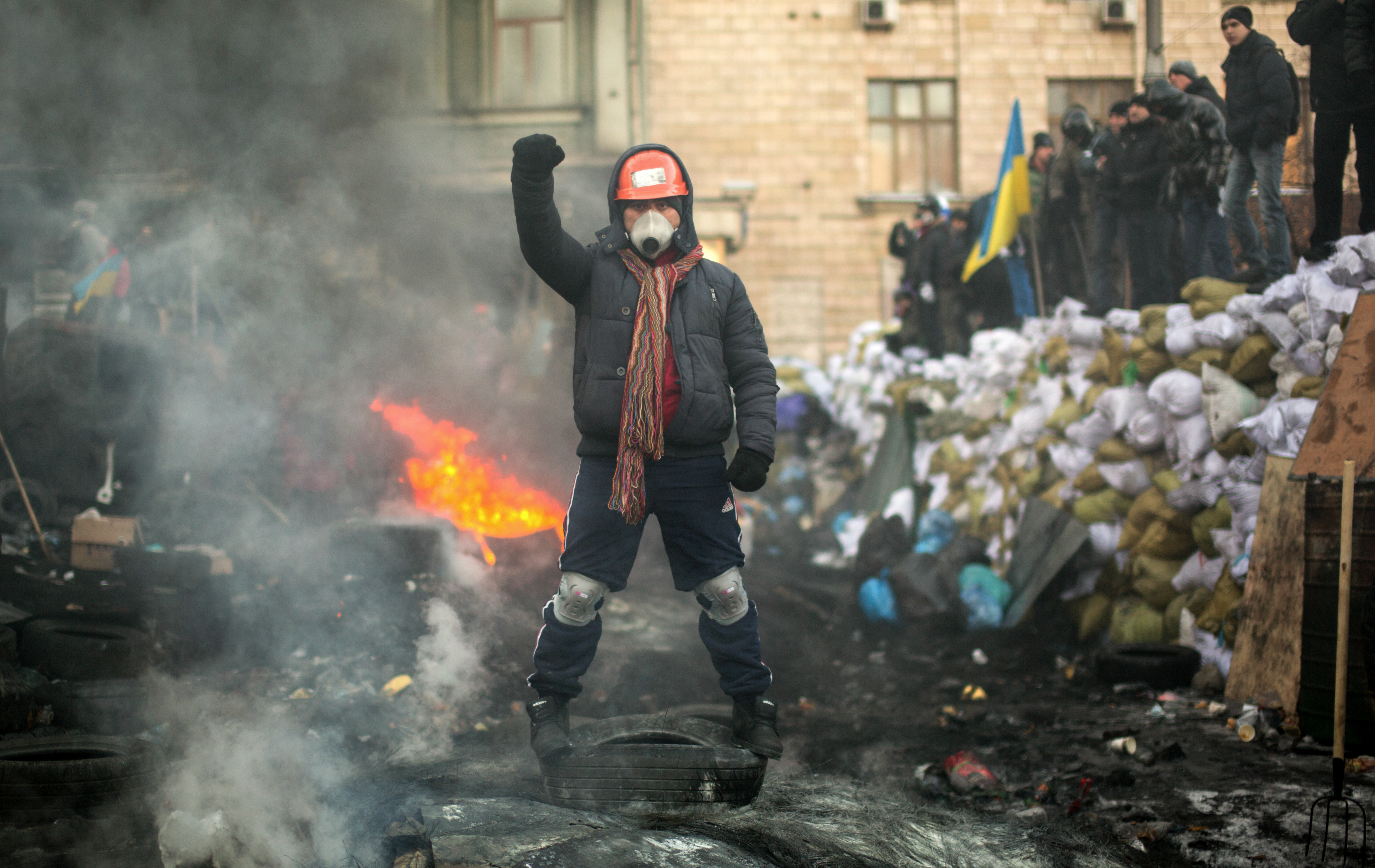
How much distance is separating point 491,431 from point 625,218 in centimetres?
549

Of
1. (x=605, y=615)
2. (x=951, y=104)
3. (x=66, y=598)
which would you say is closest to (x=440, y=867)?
(x=605, y=615)

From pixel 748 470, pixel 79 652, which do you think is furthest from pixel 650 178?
pixel 79 652

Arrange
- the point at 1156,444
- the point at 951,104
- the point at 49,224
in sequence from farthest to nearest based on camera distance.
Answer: the point at 951,104
the point at 49,224
the point at 1156,444

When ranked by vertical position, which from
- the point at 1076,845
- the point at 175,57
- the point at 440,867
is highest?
the point at 175,57

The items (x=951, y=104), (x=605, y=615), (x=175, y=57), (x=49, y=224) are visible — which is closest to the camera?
(x=605, y=615)

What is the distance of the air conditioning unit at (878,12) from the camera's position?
51.0 feet

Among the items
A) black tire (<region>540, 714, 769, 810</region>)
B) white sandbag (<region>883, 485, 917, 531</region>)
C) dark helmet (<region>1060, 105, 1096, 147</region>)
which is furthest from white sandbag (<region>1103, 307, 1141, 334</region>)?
black tire (<region>540, 714, 769, 810</region>)

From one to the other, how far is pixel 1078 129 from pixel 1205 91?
1425 millimetres

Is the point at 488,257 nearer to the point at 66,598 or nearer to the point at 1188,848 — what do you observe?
the point at 66,598

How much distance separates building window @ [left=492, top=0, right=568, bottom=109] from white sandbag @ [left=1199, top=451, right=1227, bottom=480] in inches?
475

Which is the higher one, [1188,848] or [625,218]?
[625,218]

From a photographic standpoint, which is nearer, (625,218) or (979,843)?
(979,843)

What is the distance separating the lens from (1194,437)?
5.20m

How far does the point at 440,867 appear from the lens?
238cm
